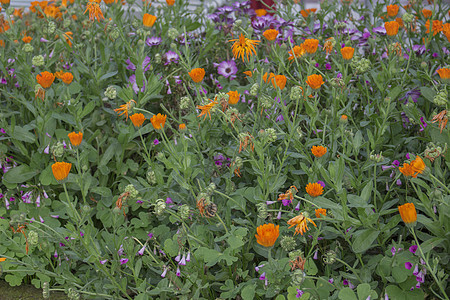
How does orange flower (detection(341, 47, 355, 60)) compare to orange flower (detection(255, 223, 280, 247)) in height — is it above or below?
above

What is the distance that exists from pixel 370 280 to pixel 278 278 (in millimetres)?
297

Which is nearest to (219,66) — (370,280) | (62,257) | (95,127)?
(95,127)

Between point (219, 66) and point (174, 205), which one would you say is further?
point (219, 66)

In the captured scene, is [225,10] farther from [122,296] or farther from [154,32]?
[122,296]

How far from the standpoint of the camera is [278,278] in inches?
57.2

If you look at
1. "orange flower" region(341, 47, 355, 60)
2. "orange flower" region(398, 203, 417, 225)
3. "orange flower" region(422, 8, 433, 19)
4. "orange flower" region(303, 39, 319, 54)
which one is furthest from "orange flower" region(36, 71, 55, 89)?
"orange flower" region(422, 8, 433, 19)

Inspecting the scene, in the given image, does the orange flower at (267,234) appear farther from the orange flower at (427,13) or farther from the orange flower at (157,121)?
the orange flower at (427,13)

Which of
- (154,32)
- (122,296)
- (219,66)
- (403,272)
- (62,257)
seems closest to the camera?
(403,272)

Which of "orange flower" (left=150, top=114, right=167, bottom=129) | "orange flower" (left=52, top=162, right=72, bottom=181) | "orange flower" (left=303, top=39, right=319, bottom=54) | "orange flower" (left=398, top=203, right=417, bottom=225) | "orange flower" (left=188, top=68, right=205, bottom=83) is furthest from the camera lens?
"orange flower" (left=303, top=39, right=319, bottom=54)

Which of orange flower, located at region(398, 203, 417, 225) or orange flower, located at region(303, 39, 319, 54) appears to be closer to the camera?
orange flower, located at region(398, 203, 417, 225)

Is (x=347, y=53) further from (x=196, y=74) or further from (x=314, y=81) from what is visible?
(x=196, y=74)

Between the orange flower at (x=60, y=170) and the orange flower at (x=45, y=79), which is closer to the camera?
the orange flower at (x=60, y=170)

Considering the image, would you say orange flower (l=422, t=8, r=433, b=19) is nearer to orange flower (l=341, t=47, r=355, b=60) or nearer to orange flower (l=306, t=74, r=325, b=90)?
orange flower (l=341, t=47, r=355, b=60)

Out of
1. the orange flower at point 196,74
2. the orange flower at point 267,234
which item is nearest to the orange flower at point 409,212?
the orange flower at point 267,234
